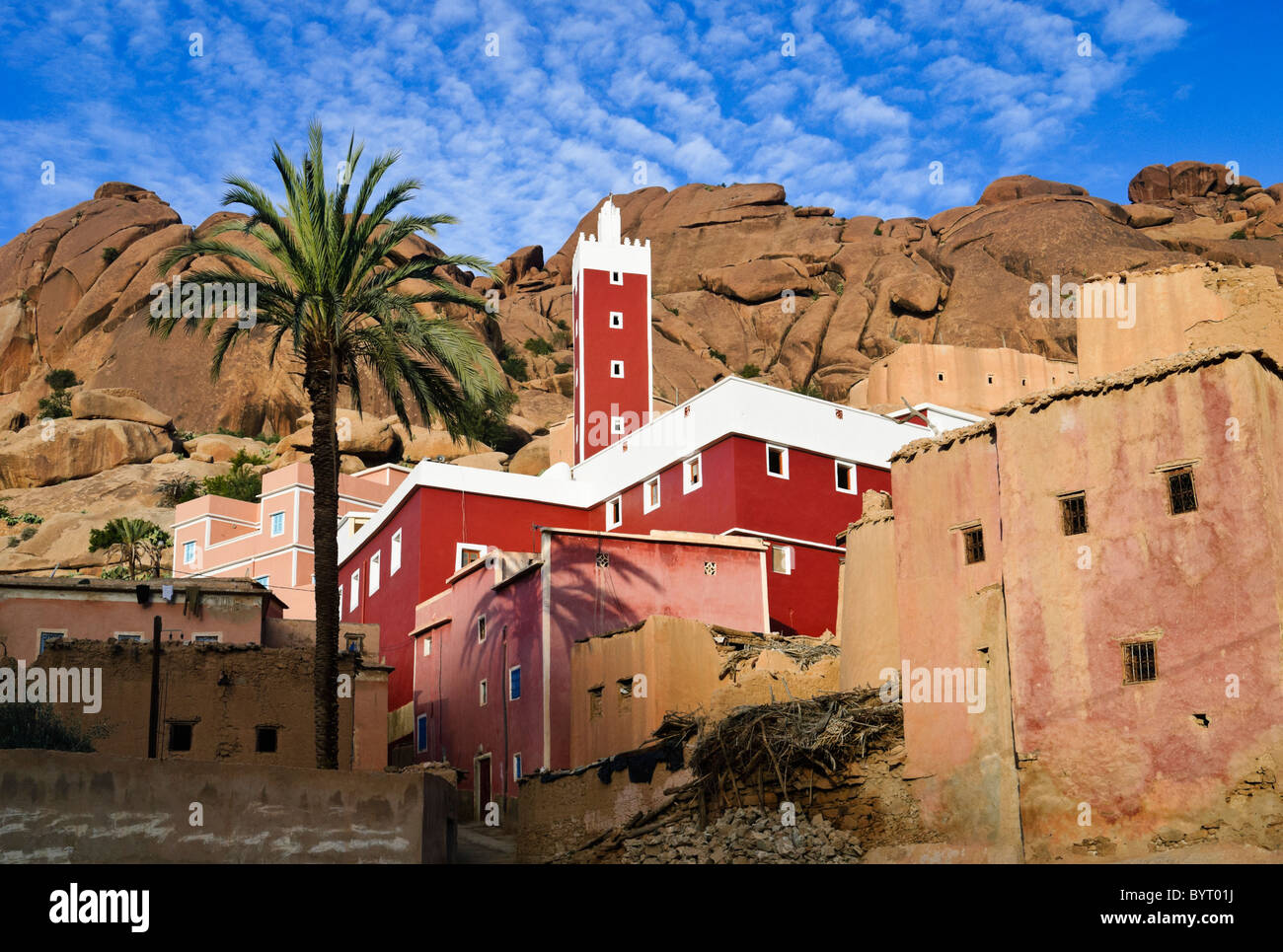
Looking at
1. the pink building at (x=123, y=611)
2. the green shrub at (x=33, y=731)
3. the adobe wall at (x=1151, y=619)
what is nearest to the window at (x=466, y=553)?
the pink building at (x=123, y=611)

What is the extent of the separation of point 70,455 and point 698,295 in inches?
1645

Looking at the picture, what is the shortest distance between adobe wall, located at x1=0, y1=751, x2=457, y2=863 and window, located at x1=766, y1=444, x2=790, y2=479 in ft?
68.7

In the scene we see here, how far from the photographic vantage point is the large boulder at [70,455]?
7381cm

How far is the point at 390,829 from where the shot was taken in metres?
18.5

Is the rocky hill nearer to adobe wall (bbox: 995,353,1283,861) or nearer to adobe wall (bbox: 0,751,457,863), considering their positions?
adobe wall (bbox: 995,353,1283,861)

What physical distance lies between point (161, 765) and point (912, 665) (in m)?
11.6

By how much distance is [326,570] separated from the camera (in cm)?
2178

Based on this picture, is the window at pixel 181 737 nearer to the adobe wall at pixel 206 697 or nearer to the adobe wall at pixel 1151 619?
the adobe wall at pixel 206 697

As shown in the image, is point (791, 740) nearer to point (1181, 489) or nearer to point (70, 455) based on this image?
point (1181, 489)

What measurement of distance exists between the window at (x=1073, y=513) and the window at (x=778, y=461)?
18150 millimetres

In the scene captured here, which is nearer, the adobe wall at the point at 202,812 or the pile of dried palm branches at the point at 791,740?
the adobe wall at the point at 202,812

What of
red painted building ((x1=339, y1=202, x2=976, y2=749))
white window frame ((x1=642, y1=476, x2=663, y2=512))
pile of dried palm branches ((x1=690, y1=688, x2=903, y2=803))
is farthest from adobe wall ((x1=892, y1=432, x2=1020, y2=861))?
white window frame ((x1=642, y1=476, x2=663, y2=512))
